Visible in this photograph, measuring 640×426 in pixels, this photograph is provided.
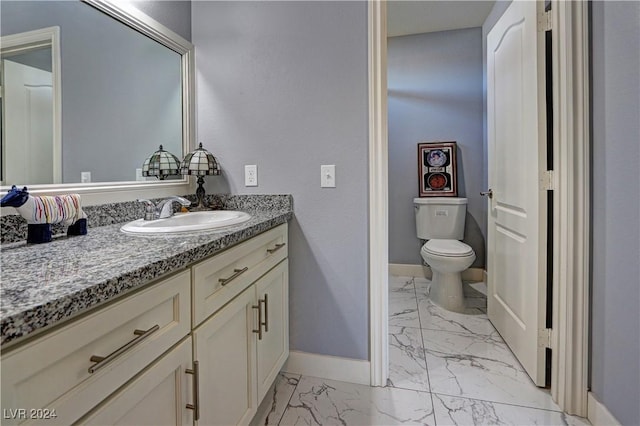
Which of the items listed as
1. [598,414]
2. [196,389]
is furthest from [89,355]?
[598,414]

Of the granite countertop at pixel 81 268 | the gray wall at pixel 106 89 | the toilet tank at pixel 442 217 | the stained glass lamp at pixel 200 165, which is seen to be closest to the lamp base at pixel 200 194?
the stained glass lamp at pixel 200 165

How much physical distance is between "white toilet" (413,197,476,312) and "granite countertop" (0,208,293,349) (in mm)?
1856

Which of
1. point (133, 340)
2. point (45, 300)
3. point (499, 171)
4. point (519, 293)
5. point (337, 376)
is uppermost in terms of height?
point (499, 171)

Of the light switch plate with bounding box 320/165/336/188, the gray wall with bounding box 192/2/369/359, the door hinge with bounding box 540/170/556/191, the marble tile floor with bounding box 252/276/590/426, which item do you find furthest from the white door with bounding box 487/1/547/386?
the light switch plate with bounding box 320/165/336/188

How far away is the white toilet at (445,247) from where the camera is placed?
2512mm

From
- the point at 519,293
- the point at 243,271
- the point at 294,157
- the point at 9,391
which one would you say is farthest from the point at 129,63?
the point at 519,293

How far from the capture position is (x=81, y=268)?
684 millimetres

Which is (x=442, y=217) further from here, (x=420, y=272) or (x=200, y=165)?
(x=200, y=165)

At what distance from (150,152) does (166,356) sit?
1171 mm

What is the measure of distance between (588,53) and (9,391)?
2009mm

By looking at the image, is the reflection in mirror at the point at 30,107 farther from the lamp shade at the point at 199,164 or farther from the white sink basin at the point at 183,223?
the lamp shade at the point at 199,164

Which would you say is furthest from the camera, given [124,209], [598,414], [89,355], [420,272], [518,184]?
[420,272]

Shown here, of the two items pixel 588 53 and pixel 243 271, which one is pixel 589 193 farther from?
pixel 243 271

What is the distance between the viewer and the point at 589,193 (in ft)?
4.53
